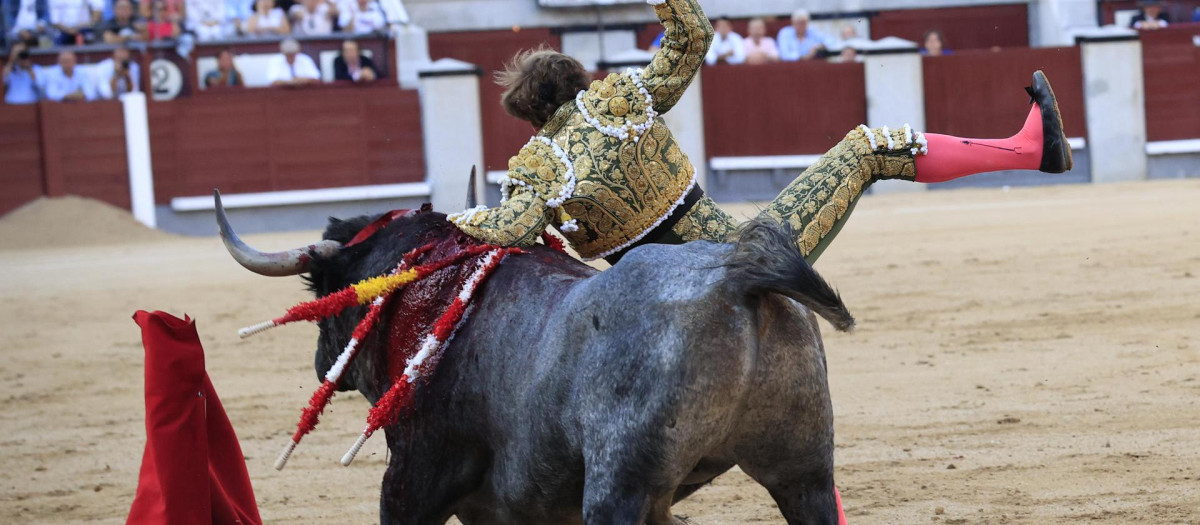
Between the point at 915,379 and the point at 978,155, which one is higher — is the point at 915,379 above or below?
below

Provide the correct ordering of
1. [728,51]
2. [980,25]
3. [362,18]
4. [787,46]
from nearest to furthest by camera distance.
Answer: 1. [362,18]
2. [728,51]
3. [787,46]
4. [980,25]

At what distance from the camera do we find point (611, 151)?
2508 millimetres

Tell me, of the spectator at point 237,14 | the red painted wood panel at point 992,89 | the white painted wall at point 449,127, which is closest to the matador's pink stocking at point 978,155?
the white painted wall at point 449,127

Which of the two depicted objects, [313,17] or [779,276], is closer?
[779,276]

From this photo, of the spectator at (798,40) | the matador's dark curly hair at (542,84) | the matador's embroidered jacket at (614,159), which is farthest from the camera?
the spectator at (798,40)

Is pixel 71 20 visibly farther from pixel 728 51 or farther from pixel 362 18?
pixel 728 51

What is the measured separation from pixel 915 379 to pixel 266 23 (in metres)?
8.38

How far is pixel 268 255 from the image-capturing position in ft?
8.36

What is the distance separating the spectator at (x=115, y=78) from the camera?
1126 centimetres

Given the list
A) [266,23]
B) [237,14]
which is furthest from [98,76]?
[266,23]

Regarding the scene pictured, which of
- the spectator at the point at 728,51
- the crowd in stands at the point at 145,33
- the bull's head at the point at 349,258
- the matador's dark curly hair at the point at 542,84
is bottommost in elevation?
the bull's head at the point at 349,258

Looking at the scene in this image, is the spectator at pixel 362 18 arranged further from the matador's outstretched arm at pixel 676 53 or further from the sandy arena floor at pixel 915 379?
the matador's outstretched arm at pixel 676 53

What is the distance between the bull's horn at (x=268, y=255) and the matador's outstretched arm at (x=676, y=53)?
671mm

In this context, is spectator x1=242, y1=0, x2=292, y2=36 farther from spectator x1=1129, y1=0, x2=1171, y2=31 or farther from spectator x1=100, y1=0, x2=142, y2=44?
spectator x1=1129, y1=0, x2=1171, y2=31
